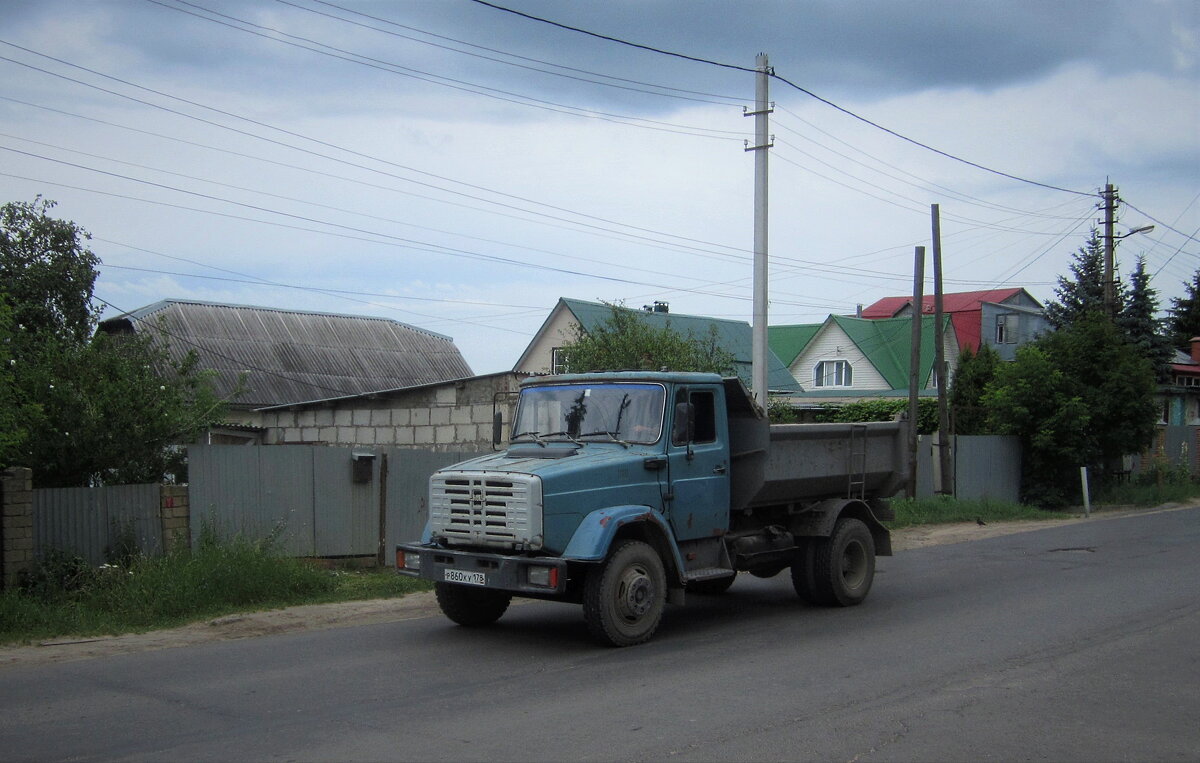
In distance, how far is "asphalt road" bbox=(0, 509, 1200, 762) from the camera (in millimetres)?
5961

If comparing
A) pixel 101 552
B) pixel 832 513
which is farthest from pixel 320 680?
pixel 832 513

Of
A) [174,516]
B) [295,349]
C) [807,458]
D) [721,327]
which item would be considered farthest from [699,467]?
[721,327]

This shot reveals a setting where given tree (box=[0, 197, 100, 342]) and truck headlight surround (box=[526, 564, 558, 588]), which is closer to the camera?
truck headlight surround (box=[526, 564, 558, 588])

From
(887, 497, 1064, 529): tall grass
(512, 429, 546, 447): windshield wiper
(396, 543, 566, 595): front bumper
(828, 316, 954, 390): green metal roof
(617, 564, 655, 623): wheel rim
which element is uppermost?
(828, 316, 954, 390): green metal roof

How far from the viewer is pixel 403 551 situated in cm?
956

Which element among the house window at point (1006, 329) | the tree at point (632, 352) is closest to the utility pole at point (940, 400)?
the tree at point (632, 352)

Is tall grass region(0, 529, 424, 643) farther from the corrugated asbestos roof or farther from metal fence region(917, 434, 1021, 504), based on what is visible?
the corrugated asbestos roof

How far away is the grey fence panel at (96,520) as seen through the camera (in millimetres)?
10961

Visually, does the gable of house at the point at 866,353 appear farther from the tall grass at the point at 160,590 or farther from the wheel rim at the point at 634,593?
the wheel rim at the point at 634,593

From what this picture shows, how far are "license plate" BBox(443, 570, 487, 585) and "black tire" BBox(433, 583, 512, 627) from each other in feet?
2.05

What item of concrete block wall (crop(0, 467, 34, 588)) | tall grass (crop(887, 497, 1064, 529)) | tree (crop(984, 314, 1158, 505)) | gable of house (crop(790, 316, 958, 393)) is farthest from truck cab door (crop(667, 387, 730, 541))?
gable of house (crop(790, 316, 958, 393))

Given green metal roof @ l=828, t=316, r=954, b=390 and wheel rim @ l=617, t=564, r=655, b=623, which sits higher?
green metal roof @ l=828, t=316, r=954, b=390

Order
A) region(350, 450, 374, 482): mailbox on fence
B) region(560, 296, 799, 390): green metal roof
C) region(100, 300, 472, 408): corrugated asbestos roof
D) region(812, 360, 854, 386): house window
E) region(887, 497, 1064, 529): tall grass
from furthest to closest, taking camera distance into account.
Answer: region(812, 360, 854, 386): house window
region(560, 296, 799, 390): green metal roof
region(100, 300, 472, 408): corrugated asbestos roof
region(887, 497, 1064, 529): tall grass
region(350, 450, 374, 482): mailbox on fence

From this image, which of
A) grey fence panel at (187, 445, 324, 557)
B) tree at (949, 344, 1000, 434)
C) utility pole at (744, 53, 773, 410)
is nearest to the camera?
grey fence panel at (187, 445, 324, 557)
